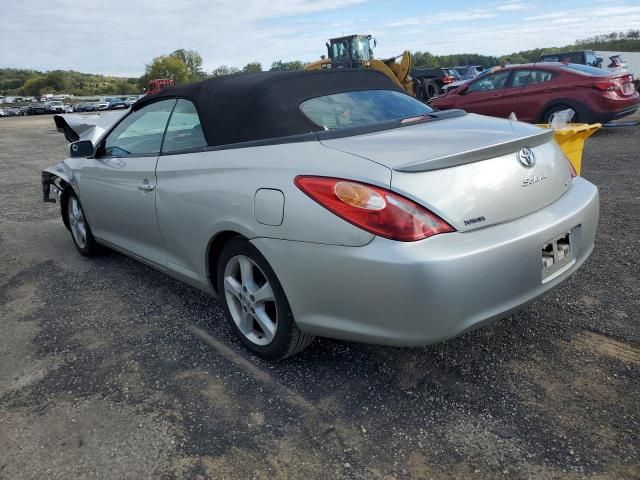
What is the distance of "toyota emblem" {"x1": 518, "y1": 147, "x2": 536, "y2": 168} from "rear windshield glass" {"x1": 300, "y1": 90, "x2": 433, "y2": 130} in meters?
0.85

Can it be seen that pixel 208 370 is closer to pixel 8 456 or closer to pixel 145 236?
pixel 8 456

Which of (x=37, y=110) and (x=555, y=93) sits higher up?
(x=555, y=93)

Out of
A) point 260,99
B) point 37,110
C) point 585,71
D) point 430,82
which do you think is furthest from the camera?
point 37,110

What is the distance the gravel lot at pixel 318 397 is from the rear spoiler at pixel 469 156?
1.06 meters

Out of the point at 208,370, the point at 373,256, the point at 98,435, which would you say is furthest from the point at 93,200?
the point at 373,256

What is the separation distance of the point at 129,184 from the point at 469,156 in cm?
240

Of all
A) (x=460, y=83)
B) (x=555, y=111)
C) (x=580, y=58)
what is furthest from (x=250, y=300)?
(x=580, y=58)

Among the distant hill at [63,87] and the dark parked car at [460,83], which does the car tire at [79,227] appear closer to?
the dark parked car at [460,83]

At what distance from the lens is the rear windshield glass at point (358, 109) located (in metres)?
2.97

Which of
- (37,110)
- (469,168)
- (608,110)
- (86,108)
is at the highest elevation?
(469,168)

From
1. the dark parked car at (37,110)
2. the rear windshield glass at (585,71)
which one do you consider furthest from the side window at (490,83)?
the dark parked car at (37,110)

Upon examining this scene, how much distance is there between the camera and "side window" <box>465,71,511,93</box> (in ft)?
35.4

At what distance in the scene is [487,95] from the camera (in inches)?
430

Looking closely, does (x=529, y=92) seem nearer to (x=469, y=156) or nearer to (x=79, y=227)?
(x=79, y=227)
